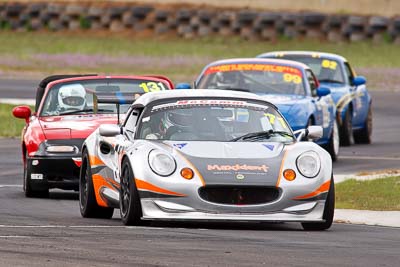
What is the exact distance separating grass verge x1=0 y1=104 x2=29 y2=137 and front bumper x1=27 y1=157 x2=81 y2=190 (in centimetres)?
1004

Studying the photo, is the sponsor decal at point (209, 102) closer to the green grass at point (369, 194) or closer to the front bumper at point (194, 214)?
the front bumper at point (194, 214)

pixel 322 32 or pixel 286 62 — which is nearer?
pixel 286 62

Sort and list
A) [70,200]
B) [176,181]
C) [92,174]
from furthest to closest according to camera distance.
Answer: [70,200] → [92,174] → [176,181]

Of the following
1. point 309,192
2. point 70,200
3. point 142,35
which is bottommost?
point 142,35

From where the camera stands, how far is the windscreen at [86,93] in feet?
55.1

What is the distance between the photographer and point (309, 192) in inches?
473

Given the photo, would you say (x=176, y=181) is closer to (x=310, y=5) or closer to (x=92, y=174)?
(x=92, y=174)

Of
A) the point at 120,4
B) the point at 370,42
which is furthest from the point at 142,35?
the point at 370,42

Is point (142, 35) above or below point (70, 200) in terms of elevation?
below

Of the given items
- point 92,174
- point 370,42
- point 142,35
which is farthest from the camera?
point 142,35

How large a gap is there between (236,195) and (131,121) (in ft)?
5.71

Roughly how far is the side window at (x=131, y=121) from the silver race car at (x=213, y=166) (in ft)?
0.06

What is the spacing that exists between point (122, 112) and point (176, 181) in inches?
200

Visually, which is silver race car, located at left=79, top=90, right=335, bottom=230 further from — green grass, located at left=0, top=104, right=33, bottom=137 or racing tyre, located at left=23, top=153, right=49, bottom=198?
green grass, located at left=0, top=104, right=33, bottom=137
